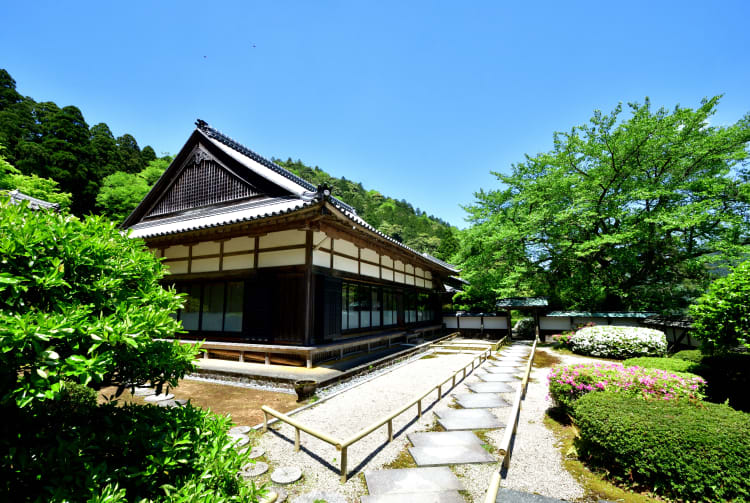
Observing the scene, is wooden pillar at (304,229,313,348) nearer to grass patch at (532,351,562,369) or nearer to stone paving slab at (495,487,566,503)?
stone paving slab at (495,487,566,503)

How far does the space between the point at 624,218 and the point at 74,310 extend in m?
22.5

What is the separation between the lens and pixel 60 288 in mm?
2121

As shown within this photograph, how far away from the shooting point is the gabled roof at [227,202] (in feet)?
37.2

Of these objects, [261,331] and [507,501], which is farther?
[261,331]

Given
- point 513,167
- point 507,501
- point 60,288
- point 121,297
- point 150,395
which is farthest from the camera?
point 513,167

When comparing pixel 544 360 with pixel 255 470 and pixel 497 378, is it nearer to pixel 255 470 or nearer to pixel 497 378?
pixel 497 378

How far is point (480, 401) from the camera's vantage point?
712 centimetres

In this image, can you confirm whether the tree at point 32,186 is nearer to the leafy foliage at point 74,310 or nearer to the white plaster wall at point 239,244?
the white plaster wall at point 239,244

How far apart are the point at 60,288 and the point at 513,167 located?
23478 mm

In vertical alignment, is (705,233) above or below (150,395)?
above

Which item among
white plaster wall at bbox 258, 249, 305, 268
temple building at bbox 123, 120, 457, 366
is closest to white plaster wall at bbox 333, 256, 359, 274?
temple building at bbox 123, 120, 457, 366

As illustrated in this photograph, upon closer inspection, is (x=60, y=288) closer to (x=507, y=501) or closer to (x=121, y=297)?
(x=121, y=297)

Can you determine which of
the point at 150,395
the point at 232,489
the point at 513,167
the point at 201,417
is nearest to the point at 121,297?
the point at 201,417

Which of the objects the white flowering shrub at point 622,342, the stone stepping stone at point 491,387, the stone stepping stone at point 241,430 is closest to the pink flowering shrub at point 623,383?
the stone stepping stone at point 491,387
